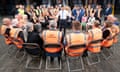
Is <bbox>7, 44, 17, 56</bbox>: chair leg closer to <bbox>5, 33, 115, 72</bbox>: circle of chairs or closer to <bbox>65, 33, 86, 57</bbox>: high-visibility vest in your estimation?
<bbox>5, 33, 115, 72</bbox>: circle of chairs

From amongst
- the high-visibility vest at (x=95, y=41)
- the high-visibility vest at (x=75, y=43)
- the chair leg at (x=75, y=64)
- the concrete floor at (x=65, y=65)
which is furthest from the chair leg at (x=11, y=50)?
the high-visibility vest at (x=95, y=41)

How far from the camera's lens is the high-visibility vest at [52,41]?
444cm

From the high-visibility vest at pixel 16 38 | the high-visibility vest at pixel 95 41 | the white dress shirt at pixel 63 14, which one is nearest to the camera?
the high-visibility vest at pixel 95 41

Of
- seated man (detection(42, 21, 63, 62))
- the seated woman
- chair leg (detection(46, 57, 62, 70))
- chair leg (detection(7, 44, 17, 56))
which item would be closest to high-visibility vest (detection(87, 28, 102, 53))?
the seated woman

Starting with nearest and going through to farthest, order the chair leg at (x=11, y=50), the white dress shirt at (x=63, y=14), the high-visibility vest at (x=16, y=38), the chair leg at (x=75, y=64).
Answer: the chair leg at (x=75, y=64)
the high-visibility vest at (x=16, y=38)
the chair leg at (x=11, y=50)
the white dress shirt at (x=63, y=14)

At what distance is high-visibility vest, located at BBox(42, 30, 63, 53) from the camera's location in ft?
14.6

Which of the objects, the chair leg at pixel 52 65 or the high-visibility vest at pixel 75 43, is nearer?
the high-visibility vest at pixel 75 43

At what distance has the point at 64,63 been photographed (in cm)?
525

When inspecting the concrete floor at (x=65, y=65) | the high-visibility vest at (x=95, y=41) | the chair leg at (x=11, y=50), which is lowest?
the concrete floor at (x=65, y=65)

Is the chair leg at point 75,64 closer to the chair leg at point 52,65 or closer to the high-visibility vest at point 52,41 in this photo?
the chair leg at point 52,65

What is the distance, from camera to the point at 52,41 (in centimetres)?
448

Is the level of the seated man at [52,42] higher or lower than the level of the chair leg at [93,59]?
higher

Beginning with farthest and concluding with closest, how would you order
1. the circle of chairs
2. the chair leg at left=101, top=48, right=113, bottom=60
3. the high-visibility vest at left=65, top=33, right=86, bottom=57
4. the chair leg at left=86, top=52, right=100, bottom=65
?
the chair leg at left=101, top=48, right=113, bottom=60 < the chair leg at left=86, top=52, right=100, bottom=65 < the circle of chairs < the high-visibility vest at left=65, top=33, right=86, bottom=57

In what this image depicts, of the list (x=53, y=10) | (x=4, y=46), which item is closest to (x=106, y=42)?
(x=4, y=46)
